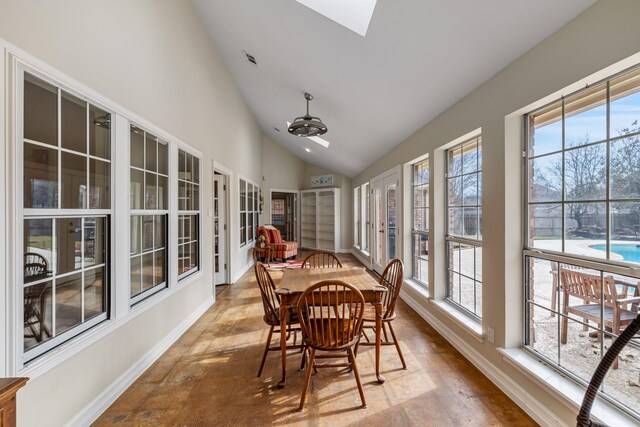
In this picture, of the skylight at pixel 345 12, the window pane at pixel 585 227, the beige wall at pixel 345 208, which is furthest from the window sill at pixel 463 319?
the beige wall at pixel 345 208

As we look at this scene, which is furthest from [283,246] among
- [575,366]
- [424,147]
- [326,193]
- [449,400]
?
[575,366]

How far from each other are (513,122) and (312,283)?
1.92 m

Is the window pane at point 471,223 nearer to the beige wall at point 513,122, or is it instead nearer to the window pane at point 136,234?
the beige wall at point 513,122

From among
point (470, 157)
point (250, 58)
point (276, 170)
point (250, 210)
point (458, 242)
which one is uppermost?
point (250, 58)

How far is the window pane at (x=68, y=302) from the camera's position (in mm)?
1757

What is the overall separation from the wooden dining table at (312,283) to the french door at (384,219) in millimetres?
2166

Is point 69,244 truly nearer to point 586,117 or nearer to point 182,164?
point 182,164

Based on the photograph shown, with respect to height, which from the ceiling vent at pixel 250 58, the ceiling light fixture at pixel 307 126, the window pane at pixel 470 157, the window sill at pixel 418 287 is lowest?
the window sill at pixel 418 287

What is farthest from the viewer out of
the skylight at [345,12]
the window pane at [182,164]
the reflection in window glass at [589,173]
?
the window pane at [182,164]

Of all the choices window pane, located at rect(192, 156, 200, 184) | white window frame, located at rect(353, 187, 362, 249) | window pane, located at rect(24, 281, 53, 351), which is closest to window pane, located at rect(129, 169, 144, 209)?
window pane, located at rect(24, 281, 53, 351)

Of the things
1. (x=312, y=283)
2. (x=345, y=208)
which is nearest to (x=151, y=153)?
(x=312, y=283)

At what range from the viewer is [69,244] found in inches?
71.9

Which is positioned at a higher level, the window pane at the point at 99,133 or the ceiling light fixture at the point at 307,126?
the ceiling light fixture at the point at 307,126

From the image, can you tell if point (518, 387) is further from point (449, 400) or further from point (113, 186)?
point (113, 186)
